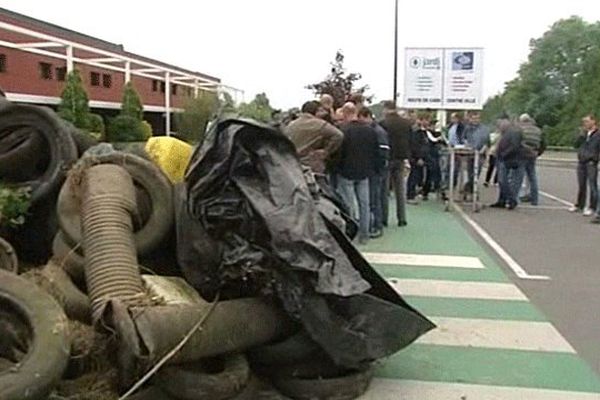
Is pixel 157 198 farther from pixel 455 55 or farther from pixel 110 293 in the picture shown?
pixel 455 55

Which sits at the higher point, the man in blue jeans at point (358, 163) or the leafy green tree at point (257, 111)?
the leafy green tree at point (257, 111)

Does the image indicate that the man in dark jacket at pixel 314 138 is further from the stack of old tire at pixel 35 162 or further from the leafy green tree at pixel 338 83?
the leafy green tree at pixel 338 83

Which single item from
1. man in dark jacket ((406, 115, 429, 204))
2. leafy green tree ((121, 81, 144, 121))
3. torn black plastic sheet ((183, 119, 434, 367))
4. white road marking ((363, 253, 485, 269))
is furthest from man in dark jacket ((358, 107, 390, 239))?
leafy green tree ((121, 81, 144, 121))

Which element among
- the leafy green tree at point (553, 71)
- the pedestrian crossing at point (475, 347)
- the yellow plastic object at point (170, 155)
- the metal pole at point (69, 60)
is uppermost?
the leafy green tree at point (553, 71)

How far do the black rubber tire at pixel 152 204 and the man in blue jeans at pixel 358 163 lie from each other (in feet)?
14.8

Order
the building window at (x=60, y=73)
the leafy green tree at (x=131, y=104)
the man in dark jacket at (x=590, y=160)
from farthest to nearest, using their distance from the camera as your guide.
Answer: the building window at (x=60, y=73) → the leafy green tree at (x=131, y=104) → the man in dark jacket at (x=590, y=160)

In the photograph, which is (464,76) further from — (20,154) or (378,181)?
(20,154)

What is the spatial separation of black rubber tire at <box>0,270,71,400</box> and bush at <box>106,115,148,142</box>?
2170 cm

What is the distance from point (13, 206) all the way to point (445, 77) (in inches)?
421

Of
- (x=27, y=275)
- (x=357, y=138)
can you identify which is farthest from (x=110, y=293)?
(x=357, y=138)

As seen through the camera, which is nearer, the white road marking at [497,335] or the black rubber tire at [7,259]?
the black rubber tire at [7,259]

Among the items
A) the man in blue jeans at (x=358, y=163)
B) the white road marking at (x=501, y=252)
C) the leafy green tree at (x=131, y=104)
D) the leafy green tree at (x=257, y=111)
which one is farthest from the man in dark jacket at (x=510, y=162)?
the leafy green tree at (x=131, y=104)

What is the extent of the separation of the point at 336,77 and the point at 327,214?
24.4 meters

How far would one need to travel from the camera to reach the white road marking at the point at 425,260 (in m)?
9.45
